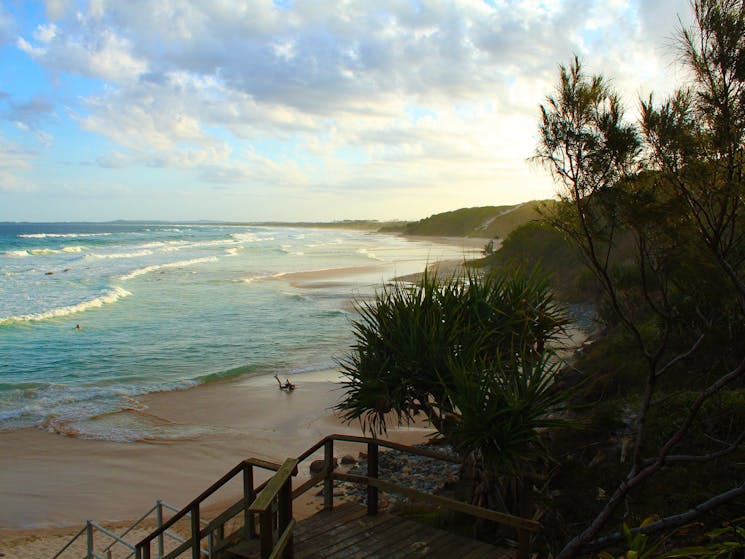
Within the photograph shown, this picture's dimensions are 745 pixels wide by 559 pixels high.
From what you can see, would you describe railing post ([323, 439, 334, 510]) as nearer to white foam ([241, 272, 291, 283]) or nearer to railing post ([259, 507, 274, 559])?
railing post ([259, 507, 274, 559])

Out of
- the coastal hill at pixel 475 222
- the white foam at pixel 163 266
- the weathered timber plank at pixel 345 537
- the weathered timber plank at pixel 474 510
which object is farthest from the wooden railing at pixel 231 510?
the coastal hill at pixel 475 222

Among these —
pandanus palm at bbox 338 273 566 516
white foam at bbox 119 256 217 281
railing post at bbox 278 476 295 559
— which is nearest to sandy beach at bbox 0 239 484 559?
pandanus palm at bbox 338 273 566 516

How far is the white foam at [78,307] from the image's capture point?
92.3ft

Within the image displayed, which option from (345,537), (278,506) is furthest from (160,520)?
(278,506)

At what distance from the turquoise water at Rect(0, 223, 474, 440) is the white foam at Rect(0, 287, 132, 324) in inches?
2.2

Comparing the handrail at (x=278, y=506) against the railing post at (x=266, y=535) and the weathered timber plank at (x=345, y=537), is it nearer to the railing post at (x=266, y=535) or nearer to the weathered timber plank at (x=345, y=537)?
the railing post at (x=266, y=535)

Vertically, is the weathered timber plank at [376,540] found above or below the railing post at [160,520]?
above

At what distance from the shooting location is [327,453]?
22.3 feet

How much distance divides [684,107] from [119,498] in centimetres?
1060

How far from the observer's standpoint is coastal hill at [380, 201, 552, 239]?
10538cm

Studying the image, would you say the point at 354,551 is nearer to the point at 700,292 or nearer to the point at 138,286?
the point at 700,292

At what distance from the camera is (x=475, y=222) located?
122438 millimetres

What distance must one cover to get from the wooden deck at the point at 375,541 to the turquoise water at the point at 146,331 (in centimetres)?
476

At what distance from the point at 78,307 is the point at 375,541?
29.0 metres
